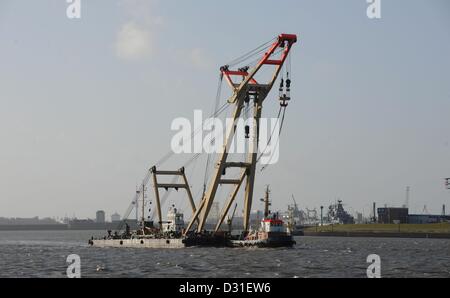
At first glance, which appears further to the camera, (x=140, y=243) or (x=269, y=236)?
(x=140, y=243)

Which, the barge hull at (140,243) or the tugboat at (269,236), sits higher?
the tugboat at (269,236)

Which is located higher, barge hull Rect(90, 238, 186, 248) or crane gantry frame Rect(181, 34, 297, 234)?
crane gantry frame Rect(181, 34, 297, 234)

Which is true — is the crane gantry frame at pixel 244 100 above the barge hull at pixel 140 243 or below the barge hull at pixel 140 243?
above

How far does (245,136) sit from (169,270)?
37.2 meters

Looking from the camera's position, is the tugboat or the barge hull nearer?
the tugboat

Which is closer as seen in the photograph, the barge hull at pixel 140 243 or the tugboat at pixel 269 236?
the tugboat at pixel 269 236

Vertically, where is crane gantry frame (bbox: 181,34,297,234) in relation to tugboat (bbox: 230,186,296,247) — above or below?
above

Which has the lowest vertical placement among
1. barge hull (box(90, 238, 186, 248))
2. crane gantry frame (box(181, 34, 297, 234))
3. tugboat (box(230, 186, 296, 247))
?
barge hull (box(90, 238, 186, 248))

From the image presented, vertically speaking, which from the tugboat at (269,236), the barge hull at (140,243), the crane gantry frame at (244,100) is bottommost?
the barge hull at (140,243)

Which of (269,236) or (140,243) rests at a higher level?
(269,236)

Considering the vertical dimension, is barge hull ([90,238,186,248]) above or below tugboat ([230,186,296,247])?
below

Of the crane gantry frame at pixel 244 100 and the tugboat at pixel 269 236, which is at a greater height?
the crane gantry frame at pixel 244 100

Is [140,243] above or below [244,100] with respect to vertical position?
below
